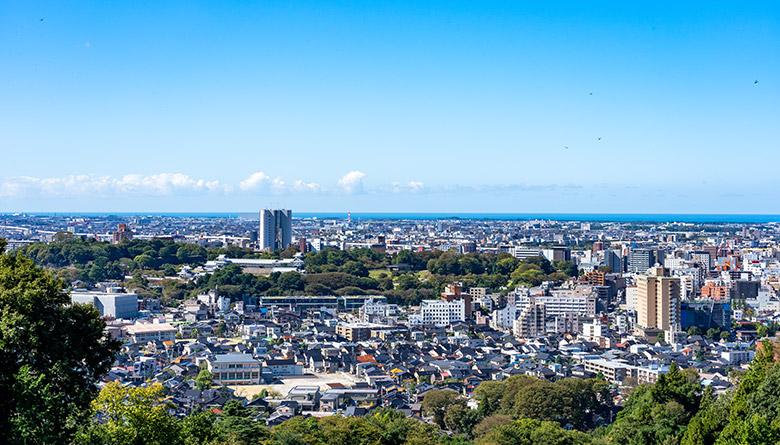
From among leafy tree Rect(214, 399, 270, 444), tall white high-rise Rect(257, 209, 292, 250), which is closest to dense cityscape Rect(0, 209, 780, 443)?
leafy tree Rect(214, 399, 270, 444)

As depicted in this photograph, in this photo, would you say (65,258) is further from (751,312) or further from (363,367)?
(751,312)

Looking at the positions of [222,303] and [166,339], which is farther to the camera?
[222,303]

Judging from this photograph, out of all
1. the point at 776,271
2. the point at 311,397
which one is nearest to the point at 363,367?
the point at 311,397

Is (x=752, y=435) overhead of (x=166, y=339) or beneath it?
overhead

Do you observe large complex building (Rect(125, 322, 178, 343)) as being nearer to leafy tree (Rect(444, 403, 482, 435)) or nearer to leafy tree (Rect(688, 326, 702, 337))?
leafy tree (Rect(444, 403, 482, 435))

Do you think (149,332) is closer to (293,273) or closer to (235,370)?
(235,370)

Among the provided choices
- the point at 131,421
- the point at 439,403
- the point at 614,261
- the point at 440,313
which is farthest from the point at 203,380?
the point at 614,261
